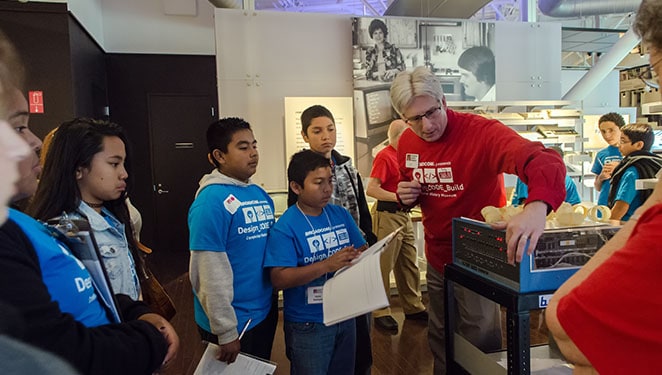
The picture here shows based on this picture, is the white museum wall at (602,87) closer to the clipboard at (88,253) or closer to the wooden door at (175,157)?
the wooden door at (175,157)

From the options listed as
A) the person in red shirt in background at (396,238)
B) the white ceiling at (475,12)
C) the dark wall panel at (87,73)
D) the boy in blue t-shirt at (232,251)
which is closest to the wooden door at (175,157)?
the dark wall panel at (87,73)

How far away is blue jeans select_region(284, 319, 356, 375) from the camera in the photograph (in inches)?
63.9

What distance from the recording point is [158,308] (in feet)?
5.08

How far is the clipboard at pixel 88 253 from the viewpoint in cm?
80

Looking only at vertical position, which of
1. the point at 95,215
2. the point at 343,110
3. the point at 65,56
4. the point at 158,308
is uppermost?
the point at 65,56

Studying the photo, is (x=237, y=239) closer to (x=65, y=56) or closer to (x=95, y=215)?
(x=95, y=215)

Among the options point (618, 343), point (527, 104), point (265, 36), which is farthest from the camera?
point (527, 104)

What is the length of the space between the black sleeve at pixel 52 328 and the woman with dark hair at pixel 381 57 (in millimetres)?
4301

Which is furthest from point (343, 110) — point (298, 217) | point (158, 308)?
point (158, 308)

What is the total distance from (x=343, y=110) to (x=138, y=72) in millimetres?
3444

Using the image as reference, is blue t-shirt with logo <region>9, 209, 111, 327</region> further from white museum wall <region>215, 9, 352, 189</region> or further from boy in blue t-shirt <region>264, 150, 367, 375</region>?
white museum wall <region>215, 9, 352, 189</region>

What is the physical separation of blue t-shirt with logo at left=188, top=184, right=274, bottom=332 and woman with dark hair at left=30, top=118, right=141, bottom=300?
0.30 m

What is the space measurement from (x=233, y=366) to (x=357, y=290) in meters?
0.55

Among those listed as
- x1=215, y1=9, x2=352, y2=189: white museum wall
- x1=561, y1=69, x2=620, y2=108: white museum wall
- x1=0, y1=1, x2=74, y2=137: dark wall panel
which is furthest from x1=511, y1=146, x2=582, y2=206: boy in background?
x1=561, y1=69, x2=620, y2=108: white museum wall
